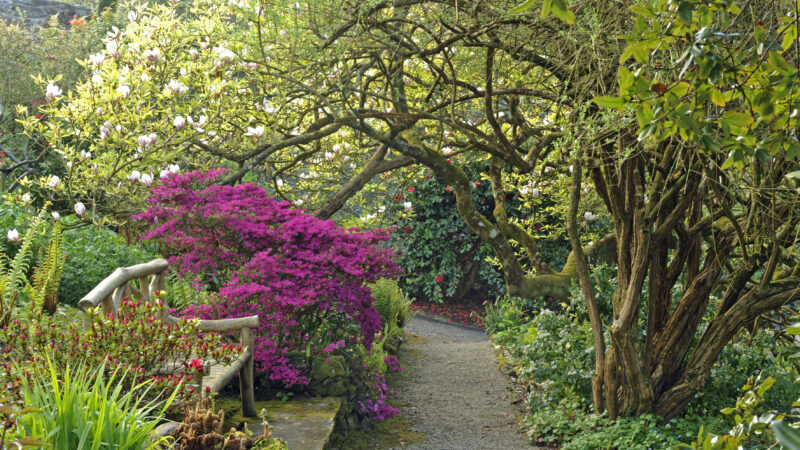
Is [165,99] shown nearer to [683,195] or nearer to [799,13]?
[683,195]

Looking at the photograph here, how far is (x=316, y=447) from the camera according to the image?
414 cm

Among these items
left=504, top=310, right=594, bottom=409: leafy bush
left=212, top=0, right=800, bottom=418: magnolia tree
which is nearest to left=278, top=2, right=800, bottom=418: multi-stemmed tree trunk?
left=212, top=0, right=800, bottom=418: magnolia tree

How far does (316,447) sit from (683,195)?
9.17ft

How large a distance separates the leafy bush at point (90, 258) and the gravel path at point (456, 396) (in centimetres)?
305

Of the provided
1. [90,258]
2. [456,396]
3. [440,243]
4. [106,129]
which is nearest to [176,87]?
[106,129]

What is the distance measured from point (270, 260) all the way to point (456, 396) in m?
2.97

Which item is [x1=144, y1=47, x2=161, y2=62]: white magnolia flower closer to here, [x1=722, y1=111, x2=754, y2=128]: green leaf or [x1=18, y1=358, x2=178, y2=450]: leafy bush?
[x1=18, y1=358, x2=178, y2=450]: leafy bush

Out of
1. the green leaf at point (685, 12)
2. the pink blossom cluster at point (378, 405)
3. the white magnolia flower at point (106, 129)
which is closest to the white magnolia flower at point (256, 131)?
the white magnolia flower at point (106, 129)

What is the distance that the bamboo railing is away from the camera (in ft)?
12.6

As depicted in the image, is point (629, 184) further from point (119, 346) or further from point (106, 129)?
point (106, 129)

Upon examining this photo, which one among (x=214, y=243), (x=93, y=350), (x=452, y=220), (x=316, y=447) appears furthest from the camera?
(x=452, y=220)

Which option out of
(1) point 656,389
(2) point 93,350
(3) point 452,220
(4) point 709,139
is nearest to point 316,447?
(2) point 93,350

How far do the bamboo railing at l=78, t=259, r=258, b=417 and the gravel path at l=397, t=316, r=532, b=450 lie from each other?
161cm

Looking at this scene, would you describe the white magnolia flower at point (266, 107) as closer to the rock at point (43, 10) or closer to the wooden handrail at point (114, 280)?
the wooden handrail at point (114, 280)
